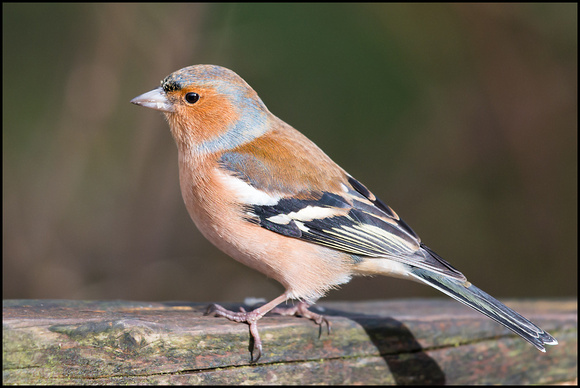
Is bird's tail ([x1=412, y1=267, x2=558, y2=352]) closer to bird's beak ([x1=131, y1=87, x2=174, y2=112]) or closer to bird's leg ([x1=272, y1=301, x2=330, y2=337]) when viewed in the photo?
bird's leg ([x1=272, y1=301, x2=330, y2=337])

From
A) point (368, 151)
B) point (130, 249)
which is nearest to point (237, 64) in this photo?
point (368, 151)

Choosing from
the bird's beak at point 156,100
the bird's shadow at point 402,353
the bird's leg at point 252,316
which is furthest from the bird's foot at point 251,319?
the bird's beak at point 156,100

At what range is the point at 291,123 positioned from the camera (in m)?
7.04

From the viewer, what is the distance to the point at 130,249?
21.9 ft

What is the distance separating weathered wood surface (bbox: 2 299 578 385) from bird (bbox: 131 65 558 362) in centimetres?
20

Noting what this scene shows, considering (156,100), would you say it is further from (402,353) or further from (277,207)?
(402,353)

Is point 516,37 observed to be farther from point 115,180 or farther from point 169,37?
point 115,180

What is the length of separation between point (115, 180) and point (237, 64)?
1737 mm

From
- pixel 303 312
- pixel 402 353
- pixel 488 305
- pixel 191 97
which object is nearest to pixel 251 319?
pixel 303 312

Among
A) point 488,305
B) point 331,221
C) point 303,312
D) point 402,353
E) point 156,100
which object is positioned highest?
point 156,100

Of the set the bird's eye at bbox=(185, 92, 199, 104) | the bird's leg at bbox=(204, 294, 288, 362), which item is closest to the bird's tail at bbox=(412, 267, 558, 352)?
the bird's leg at bbox=(204, 294, 288, 362)

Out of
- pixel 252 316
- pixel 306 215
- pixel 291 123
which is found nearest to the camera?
pixel 252 316

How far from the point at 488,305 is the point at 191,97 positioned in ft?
6.73

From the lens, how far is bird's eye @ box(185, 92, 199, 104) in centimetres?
386
